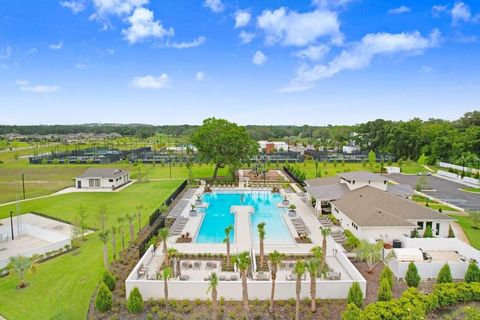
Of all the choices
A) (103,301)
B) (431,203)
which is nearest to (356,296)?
(103,301)

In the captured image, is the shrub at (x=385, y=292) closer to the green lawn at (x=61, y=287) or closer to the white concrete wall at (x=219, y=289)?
the white concrete wall at (x=219, y=289)

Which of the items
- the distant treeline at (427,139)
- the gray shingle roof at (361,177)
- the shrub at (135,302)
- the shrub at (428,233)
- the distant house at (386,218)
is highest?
the distant treeline at (427,139)

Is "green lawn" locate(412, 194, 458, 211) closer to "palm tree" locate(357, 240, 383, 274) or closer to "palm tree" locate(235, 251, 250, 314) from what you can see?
"palm tree" locate(357, 240, 383, 274)

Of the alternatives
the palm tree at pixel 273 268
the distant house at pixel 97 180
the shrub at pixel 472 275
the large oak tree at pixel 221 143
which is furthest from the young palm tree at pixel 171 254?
the large oak tree at pixel 221 143

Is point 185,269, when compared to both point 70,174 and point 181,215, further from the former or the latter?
point 70,174

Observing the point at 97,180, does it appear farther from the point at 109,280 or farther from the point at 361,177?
the point at 361,177
